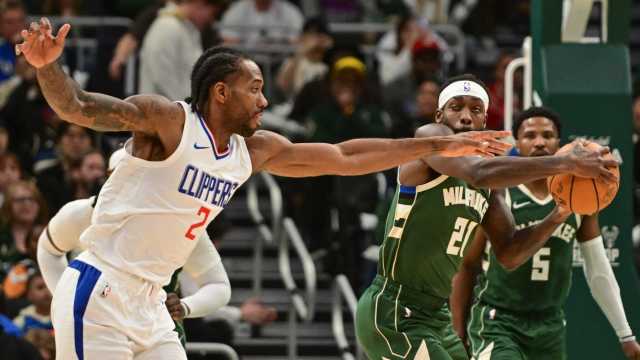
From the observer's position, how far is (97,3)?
52.0 ft

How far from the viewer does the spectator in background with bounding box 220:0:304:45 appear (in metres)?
15.5

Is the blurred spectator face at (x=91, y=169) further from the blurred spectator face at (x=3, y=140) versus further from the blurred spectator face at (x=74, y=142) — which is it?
the blurred spectator face at (x=3, y=140)

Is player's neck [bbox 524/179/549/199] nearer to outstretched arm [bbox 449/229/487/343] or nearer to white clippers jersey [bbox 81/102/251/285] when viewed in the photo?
outstretched arm [bbox 449/229/487/343]

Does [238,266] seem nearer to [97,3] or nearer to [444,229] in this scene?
[97,3]

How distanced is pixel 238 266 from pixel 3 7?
3576 millimetres

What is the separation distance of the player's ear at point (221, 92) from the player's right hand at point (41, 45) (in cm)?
107

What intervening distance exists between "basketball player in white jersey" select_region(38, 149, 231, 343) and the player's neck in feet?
6.93

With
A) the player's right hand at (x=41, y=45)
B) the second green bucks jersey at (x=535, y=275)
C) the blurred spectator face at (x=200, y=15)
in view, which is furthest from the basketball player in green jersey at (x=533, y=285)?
the blurred spectator face at (x=200, y=15)

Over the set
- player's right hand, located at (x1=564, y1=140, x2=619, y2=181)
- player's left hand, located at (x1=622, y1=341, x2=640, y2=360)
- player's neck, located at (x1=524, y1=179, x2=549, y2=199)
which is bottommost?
player's left hand, located at (x1=622, y1=341, x2=640, y2=360)

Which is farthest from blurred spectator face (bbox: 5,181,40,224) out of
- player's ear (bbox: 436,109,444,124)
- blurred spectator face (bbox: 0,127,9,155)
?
player's ear (bbox: 436,109,444,124)

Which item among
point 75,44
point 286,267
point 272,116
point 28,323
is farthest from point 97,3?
point 28,323

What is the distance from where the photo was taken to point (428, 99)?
13.7m

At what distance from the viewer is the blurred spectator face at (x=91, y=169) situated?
40.9 feet

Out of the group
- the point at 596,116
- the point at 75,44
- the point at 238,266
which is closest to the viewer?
the point at 596,116
